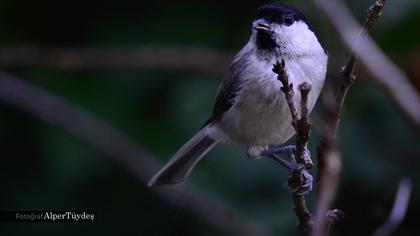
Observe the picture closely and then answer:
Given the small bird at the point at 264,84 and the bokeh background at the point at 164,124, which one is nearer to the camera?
the small bird at the point at 264,84

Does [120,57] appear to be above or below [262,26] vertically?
above

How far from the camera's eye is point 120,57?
11.5 feet

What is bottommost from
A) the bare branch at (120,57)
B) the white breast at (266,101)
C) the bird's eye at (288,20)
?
the white breast at (266,101)

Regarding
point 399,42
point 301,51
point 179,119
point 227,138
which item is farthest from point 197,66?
point 399,42

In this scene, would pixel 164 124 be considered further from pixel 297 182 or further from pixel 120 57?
pixel 297 182

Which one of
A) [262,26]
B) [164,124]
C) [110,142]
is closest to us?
[262,26]

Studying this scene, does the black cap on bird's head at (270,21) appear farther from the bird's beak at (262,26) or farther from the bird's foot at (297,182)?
the bird's foot at (297,182)

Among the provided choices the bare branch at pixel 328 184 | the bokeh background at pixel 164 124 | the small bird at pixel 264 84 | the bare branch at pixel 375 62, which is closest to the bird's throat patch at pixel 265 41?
the small bird at pixel 264 84

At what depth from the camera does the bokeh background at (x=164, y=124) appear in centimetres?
331

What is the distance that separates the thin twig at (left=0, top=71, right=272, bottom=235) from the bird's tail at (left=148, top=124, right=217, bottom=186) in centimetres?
11

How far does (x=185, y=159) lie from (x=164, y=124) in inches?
14.2

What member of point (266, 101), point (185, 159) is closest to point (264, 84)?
point (266, 101)

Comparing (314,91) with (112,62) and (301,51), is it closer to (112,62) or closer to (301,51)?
(301,51)

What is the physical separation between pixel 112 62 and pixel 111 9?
1.24ft
